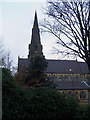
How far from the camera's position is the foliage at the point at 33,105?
768 cm

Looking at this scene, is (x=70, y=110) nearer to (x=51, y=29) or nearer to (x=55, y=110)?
(x=55, y=110)

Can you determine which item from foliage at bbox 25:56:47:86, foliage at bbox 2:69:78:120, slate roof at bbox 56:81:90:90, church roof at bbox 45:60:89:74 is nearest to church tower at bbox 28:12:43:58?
church roof at bbox 45:60:89:74

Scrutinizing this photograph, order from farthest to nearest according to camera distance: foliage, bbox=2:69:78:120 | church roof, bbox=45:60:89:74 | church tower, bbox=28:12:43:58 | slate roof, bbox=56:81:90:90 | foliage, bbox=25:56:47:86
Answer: church roof, bbox=45:60:89:74, church tower, bbox=28:12:43:58, slate roof, bbox=56:81:90:90, foliage, bbox=25:56:47:86, foliage, bbox=2:69:78:120

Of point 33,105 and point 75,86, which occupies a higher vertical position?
point 33,105

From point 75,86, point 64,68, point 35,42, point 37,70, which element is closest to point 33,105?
point 37,70

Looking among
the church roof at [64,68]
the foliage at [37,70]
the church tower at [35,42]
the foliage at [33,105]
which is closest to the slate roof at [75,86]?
the church roof at [64,68]

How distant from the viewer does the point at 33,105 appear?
7980 mm

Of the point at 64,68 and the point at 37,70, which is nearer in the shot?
the point at 37,70

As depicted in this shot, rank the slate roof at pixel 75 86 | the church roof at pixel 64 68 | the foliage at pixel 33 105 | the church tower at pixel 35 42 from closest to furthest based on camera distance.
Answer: the foliage at pixel 33 105 < the slate roof at pixel 75 86 < the church tower at pixel 35 42 < the church roof at pixel 64 68

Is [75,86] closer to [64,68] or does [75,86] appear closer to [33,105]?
[64,68]

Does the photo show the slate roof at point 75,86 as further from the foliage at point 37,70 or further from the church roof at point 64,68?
the foliage at point 37,70

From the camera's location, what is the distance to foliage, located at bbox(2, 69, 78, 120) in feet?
25.2

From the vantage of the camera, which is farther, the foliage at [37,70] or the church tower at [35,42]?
the church tower at [35,42]

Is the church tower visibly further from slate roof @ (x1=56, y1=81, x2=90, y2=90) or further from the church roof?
slate roof @ (x1=56, y1=81, x2=90, y2=90)
